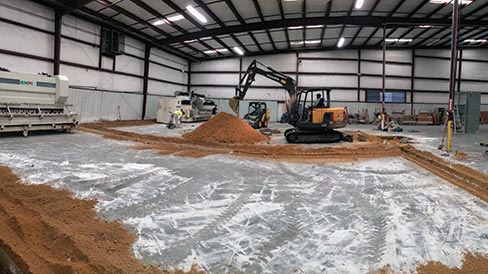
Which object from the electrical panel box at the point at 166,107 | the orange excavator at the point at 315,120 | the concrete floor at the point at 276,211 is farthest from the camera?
the electrical panel box at the point at 166,107

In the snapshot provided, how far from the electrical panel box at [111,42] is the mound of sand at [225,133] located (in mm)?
9593

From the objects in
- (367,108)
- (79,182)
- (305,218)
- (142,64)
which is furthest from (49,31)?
(367,108)

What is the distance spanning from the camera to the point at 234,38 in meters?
21.3

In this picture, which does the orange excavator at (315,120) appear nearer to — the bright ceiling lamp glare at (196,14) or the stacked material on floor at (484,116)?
the bright ceiling lamp glare at (196,14)

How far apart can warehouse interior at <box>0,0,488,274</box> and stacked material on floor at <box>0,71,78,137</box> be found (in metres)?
0.04

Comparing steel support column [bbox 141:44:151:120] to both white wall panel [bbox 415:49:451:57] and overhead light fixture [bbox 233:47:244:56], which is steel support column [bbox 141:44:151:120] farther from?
white wall panel [bbox 415:49:451:57]

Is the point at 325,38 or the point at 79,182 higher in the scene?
the point at 325,38

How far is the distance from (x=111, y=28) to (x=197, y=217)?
1762 cm

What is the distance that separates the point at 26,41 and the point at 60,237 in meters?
14.3

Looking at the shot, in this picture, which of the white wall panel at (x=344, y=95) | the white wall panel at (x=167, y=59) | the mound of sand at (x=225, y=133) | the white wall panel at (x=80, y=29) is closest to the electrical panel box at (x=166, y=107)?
the white wall panel at (x=167, y=59)

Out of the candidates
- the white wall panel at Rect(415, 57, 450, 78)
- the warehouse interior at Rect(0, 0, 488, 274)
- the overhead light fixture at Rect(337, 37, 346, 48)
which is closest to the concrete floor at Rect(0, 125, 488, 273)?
the warehouse interior at Rect(0, 0, 488, 274)

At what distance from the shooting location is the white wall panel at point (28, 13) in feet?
40.1

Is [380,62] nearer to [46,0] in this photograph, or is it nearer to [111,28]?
[111,28]

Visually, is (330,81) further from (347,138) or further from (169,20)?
(169,20)
